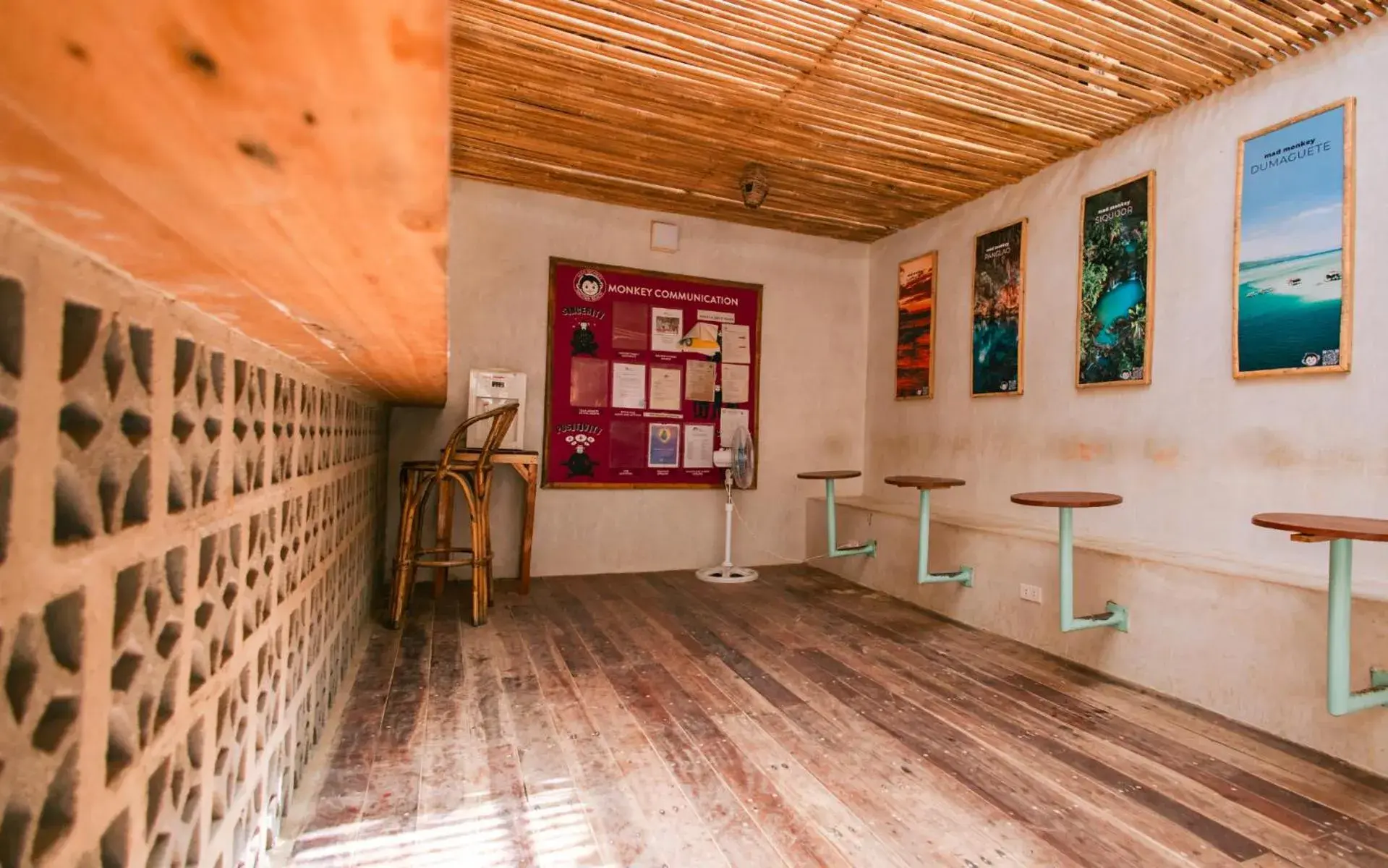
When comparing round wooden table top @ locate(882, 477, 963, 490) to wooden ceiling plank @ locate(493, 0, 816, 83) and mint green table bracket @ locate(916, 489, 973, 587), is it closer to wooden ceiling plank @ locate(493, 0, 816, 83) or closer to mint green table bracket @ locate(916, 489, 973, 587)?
mint green table bracket @ locate(916, 489, 973, 587)

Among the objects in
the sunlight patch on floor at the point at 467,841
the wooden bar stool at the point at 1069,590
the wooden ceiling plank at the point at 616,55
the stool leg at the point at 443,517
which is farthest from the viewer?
the stool leg at the point at 443,517

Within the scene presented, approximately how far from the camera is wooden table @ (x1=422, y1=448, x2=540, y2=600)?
3914 mm

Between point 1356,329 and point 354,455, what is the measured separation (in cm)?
403

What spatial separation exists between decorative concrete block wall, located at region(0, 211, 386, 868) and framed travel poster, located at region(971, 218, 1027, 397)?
13.6ft

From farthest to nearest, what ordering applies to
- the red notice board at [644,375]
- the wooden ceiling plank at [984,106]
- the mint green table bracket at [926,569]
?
1. the red notice board at [644,375]
2. the mint green table bracket at [926,569]
3. the wooden ceiling plank at [984,106]

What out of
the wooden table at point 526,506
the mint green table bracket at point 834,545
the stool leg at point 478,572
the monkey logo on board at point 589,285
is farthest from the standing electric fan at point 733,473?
the stool leg at point 478,572

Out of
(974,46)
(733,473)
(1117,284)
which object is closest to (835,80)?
(974,46)

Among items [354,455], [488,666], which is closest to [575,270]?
[354,455]

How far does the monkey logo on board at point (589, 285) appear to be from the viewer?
493 centimetres

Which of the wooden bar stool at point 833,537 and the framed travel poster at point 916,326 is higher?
the framed travel poster at point 916,326

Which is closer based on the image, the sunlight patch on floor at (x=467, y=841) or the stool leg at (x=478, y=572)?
the sunlight patch on floor at (x=467, y=841)

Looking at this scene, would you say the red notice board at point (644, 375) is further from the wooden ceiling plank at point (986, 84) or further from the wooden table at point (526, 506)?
the wooden ceiling plank at point (986, 84)

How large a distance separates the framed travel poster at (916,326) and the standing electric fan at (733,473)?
4.42 feet

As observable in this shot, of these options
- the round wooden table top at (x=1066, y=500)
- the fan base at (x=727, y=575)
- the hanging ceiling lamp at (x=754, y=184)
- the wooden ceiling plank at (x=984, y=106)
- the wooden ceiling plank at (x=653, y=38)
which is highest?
the wooden ceiling plank at (x=984, y=106)
